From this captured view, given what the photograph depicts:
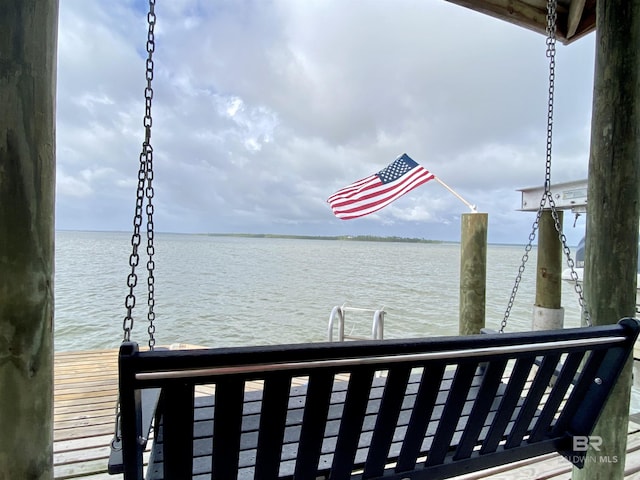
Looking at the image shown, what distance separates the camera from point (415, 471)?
103 centimetres

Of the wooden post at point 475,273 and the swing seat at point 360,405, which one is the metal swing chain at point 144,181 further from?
the wooden post at point 475,273

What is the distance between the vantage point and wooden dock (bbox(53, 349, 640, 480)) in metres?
1.66

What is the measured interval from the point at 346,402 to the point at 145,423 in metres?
0.57

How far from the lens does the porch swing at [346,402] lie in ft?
2.35

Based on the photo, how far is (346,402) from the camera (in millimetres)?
861

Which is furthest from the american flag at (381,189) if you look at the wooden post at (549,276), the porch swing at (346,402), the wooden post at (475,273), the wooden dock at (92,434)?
the porch swing at (346,402)

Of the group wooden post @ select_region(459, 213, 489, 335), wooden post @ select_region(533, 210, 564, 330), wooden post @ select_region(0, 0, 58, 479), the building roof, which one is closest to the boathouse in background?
wooden post @ select_region(0, 0, 58, 479)

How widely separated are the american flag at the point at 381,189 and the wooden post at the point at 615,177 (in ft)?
8.17

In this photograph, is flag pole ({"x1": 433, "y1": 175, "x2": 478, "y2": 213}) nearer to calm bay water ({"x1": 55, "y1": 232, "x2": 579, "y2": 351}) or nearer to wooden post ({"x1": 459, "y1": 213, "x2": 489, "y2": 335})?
wooden post ({"x1": 459, "y1": 213, "x2": 489, "y2": 335})

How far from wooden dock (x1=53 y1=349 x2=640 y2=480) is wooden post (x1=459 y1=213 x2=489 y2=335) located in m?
1.22

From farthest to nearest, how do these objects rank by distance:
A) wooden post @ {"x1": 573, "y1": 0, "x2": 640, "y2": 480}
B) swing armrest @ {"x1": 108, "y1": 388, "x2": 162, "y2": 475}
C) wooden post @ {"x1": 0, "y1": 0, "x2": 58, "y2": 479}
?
wooden post @ {"x1": 573, "y1": 0, "x2": 640, "y2": 480} → swing armrest @ {"x1": 108, "y1": 388, "x2": 162, "y2": 475} → wooden post @ {"x1": 0, "y1": 0, "x2": 58, "y2": 479}

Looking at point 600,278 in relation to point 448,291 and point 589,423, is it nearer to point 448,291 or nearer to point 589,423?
point 589,423

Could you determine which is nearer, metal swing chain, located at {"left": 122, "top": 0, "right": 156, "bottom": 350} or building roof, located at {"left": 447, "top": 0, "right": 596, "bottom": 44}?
metal swing chain, located at {"left": 122, "top": 0, "right": 156, "bottom": 350}

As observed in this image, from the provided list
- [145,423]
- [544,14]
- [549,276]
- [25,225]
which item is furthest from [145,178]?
[549,276]
